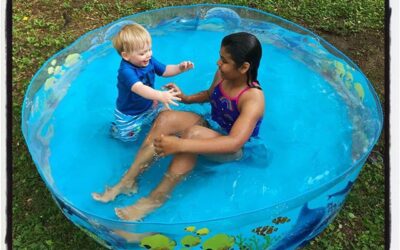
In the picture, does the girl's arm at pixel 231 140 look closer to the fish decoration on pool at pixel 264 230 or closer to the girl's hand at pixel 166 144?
the girl's hand at pixel 166 144

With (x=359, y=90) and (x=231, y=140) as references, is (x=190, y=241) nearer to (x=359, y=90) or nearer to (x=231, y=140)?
(x=231, y=140)

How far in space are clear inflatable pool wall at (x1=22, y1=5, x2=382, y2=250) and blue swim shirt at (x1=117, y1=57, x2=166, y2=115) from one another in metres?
0.71

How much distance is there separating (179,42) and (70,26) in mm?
1263

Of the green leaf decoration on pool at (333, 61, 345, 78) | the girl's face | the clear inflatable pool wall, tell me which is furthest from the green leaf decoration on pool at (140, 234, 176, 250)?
the green leaf decoration on pool at (333, 61, 345, 78)

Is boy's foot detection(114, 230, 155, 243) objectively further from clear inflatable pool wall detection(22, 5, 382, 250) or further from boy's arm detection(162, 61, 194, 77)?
boy's arm detection(162, 61, 194, 77)

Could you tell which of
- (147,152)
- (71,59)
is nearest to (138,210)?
(147,152)

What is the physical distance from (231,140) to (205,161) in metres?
0.47

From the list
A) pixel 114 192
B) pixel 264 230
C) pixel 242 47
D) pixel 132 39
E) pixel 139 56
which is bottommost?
pixel 114 192


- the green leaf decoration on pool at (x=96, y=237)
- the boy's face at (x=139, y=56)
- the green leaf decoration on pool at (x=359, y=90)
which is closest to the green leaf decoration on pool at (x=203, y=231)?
the green leaf decoration on pool at (x=96, y=237)

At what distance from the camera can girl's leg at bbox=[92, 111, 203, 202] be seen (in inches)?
133

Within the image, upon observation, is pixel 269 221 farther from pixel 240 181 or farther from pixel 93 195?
pixel 93 195

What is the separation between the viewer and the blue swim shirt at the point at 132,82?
3.26m

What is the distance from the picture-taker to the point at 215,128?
361 centimetres

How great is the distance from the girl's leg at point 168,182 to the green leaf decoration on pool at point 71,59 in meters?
1.52
